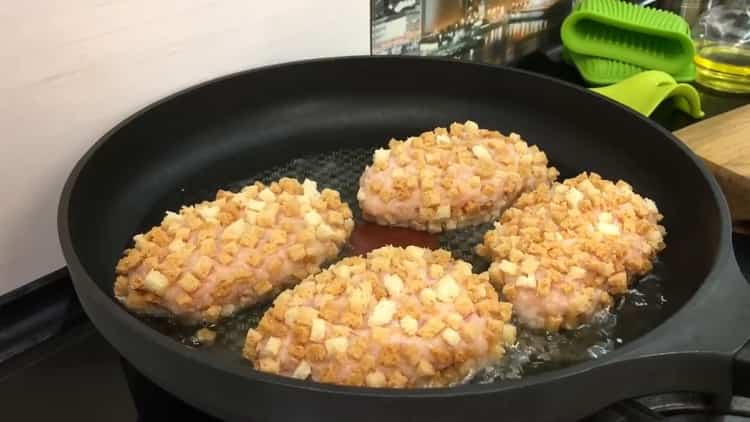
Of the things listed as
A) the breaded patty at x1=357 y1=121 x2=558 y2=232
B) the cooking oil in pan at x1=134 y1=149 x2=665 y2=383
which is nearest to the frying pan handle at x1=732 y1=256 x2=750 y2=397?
the cooking oil in pan at x1=134 y1=149 x2=665 y2=383

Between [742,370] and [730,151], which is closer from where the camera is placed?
[742,370]

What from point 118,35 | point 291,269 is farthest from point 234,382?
point 118,35

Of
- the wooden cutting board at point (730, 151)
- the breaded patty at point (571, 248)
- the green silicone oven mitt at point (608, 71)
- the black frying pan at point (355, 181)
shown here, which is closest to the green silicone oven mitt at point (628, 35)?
the green silicone oven mitt at point (608, 71)

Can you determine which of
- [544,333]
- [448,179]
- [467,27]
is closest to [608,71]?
[467,27]

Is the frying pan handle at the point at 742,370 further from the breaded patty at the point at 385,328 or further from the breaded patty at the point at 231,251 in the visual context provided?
the breaded patty at the point at 231,251

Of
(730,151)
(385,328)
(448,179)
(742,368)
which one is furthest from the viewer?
(730,151)

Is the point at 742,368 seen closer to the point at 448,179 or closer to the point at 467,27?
the point at 448,179
